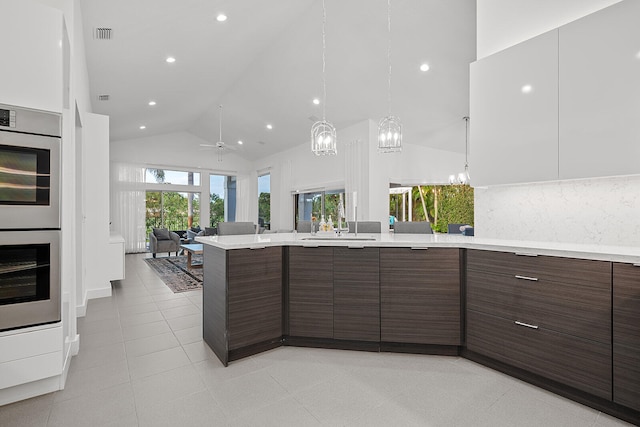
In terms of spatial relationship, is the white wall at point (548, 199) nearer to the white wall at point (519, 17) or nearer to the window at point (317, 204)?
the white wall at point (519, 17)

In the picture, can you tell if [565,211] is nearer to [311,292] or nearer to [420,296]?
[420,296]

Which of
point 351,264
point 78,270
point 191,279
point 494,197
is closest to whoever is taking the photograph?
point 351,264

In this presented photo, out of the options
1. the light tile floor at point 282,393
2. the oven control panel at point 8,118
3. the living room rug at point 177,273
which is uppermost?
the oven control panel at point 8,118

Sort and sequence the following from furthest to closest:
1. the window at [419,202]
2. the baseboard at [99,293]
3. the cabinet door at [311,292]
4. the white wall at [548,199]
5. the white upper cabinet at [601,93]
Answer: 1. the window at [419,202]
2. the baseboard at [99,293]
3. the cabinet door at [311,292]
4. the white wall at [548,199]
5. the white upper cabinet at [601,93]

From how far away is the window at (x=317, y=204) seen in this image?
808 centimetres

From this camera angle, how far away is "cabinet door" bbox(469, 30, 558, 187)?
223 centimetres

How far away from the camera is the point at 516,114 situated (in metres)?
2.40

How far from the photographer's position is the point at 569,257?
6.16 ft

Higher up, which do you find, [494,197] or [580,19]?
[580,19]

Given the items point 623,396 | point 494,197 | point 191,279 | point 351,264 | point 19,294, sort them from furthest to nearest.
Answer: point 191,279 → point 494,197 → point 351,264 → point 19,294 → point 623,396

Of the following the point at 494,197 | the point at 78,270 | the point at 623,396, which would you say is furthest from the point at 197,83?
the point at 623,396

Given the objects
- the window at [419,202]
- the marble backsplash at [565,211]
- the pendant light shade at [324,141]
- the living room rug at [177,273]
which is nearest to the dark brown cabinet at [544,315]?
the marble backsplash at [565,211]

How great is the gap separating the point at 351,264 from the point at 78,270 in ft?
9.76

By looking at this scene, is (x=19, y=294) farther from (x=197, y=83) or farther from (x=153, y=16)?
(x=197, y=83)
